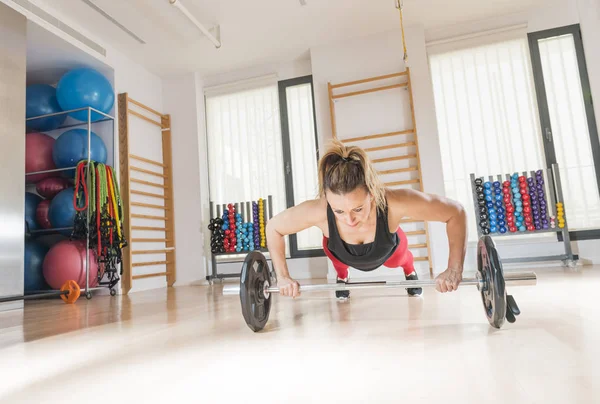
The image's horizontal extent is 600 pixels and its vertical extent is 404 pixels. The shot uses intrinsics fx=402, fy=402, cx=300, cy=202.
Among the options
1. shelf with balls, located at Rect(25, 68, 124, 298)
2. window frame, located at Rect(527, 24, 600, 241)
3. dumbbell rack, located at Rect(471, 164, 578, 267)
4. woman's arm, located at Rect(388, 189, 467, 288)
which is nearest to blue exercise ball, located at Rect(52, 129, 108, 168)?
shelf with balls, located at Rect(25, 68, 124, 298)

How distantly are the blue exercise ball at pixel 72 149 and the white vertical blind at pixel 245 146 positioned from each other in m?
1.62

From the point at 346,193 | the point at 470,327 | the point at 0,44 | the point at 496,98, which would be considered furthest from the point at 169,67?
the point at 470,327

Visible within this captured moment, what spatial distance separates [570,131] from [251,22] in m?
3.57

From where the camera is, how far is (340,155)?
1.69 m

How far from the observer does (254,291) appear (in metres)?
1.66

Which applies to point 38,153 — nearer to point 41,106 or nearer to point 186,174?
point 41,106

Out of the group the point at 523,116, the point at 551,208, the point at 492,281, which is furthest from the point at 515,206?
the point at 492,281

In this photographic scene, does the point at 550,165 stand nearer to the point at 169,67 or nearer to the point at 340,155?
the point at 340,155

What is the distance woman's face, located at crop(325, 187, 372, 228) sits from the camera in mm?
1560

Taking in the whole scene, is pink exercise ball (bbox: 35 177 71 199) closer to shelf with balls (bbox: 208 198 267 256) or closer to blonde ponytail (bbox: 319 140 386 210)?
shelf with balls (bbox: 208 198 267 256)

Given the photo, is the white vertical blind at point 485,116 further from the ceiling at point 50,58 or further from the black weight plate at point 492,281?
the ceiling at point 50,58

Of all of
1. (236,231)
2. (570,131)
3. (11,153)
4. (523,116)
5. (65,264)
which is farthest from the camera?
(236,231)

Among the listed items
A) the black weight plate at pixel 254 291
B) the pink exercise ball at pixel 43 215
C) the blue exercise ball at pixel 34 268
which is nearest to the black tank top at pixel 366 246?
the black weight plate at pixel 254 291

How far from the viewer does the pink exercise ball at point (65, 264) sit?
362cm
